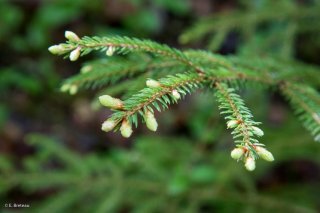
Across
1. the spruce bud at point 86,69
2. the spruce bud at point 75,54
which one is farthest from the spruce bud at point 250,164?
the spruce bud at point 86,69

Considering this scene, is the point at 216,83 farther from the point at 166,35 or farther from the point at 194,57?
the point at 166,35

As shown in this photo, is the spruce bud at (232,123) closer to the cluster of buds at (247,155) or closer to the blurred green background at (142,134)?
the cluster of buds at (247,155)

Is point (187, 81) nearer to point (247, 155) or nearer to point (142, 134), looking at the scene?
point (247, 155)

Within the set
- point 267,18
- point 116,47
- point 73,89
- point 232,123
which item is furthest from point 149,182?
point 232,123

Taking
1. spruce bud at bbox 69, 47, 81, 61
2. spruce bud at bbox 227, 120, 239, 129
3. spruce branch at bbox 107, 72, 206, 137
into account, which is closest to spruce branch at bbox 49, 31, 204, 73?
spruce bud at bbox 69, 47, 81, 61

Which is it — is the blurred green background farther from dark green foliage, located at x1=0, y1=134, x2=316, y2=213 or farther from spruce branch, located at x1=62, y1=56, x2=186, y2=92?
spruce branch, located at x1=62, y1=56, x2=186, y2=92

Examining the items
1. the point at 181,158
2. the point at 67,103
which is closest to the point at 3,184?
the point at 181,158
